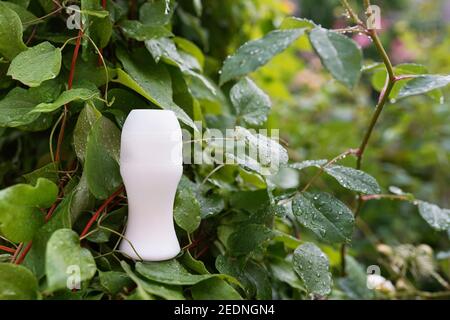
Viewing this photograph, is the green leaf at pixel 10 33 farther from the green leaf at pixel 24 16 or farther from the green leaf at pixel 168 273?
the green leaf at pixel 168 273

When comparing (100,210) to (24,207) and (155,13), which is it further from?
(155,13)

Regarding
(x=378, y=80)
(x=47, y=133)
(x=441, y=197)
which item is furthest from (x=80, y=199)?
(x=441, y=197)

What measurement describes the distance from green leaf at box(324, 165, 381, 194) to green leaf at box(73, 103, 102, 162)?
0.85 ft

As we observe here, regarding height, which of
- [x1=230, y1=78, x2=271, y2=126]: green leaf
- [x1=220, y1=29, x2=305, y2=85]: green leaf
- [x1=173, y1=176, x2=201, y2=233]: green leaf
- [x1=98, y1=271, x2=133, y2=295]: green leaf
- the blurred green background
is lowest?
the blurred green background

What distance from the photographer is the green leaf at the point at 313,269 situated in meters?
0.45

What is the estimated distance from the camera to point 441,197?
62.9 inches

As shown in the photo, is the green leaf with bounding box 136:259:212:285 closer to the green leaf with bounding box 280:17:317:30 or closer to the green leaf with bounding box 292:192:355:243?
the green leaf with bounding box 292:192:355:243

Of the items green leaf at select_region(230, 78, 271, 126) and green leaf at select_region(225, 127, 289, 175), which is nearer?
green leaf at select_region(225, 127, 289, 175)

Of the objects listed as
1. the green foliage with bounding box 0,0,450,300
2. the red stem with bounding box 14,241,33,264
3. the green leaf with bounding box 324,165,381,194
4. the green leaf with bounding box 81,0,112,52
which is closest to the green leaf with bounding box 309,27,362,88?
the green foliage with bounding box 0,0,450,300

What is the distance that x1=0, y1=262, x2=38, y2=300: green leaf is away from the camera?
36 centimetres

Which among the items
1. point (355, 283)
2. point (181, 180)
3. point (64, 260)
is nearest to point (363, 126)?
point (355, 283)

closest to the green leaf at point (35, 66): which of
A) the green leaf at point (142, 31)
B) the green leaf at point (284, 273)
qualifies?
the green leaf at point (142, 31)

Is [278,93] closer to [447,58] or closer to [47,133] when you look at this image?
[47,133]

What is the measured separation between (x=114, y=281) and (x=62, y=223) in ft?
0.22
